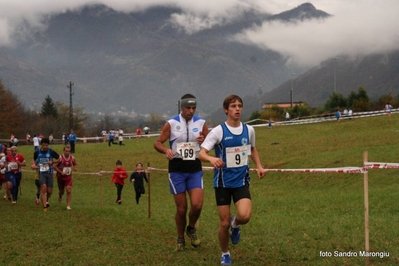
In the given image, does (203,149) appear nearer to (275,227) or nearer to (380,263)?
(380,263)

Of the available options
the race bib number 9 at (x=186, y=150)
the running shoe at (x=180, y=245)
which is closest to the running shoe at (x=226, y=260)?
the running shoe at (x=180, y=245)

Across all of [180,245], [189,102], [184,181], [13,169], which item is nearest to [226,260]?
[180,245]

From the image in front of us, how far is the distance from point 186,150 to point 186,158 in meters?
0.14

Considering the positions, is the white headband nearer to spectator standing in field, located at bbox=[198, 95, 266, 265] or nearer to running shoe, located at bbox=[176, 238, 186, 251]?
spectator standing in field, located at bbox=[198, 95, 266, 265]

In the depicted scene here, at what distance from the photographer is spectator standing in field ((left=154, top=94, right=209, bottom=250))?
9508 mm

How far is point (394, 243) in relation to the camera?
30.1ft

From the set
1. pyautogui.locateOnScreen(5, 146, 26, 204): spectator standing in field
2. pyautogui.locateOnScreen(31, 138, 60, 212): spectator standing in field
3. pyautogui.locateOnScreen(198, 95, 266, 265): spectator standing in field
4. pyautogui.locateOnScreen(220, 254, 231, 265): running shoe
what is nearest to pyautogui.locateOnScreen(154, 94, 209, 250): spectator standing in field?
pyautogui.locateOnScreen(198, 95, 266, 265): spectator standing in field

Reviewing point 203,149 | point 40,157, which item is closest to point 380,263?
point 203,149

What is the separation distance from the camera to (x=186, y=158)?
31.2 ft

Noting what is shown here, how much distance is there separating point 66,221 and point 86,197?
13.2 m

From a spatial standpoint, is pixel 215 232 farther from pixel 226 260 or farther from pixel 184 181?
pixel 226 260

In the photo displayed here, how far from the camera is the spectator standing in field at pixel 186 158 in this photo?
9.51 m

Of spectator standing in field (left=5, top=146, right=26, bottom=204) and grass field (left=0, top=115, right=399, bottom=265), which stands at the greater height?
spectator standing in field (left=5, top=146, right=26, bottom=204)

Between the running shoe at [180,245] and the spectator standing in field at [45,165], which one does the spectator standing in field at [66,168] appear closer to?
the spectator standing in field at [45,165]
